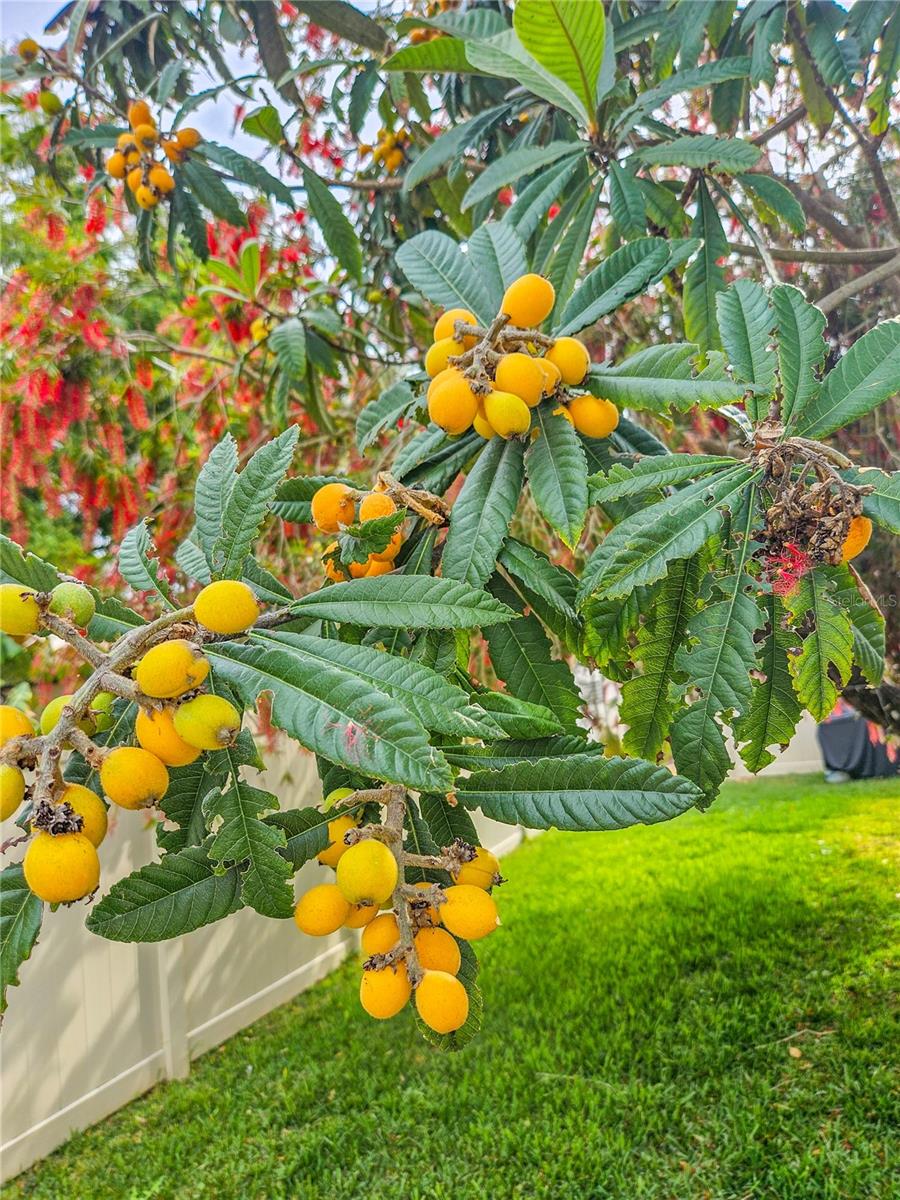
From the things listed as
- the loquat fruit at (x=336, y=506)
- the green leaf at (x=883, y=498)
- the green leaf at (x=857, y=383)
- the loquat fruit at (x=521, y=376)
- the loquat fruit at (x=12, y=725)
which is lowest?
the loquat fruit at (x=12, y=725)

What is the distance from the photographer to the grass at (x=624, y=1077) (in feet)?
8.57

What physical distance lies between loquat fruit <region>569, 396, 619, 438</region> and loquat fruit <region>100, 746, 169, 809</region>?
704 mm

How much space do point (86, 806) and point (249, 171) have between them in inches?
79.8

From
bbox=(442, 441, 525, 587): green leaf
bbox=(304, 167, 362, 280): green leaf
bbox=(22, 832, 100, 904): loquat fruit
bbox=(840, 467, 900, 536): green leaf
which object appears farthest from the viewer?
bbox=(304, 167, 362, 280): green leaf

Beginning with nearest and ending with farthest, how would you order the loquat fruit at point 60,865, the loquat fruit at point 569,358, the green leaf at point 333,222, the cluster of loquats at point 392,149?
the loquat fruit at point 60,865
the loquat fruit at point 569,358
the green leaf at point 333,222
the cluster of loquats at point 392,149

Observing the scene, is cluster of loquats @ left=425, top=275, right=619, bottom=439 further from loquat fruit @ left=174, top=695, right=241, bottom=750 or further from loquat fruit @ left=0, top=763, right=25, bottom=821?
loquat fruit @ left=0, top=763, right=25, bottom=821

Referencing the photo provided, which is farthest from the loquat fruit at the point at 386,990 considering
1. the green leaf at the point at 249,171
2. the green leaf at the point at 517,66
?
the green leaf at the point at 249,171

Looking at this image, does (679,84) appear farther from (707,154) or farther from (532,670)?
(532,670)

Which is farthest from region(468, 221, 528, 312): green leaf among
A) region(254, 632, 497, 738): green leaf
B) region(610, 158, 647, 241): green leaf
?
region(254, 632, 497, 738): green leaf

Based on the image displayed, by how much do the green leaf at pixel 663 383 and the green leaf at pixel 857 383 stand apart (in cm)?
10

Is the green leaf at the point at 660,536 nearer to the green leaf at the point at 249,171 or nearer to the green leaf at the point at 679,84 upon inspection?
the green leaf at the point at 679,84

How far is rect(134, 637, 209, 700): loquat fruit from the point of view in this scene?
2.35 ft

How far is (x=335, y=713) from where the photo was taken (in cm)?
74

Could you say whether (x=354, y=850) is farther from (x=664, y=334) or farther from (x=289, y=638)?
(x=664, y=334)
